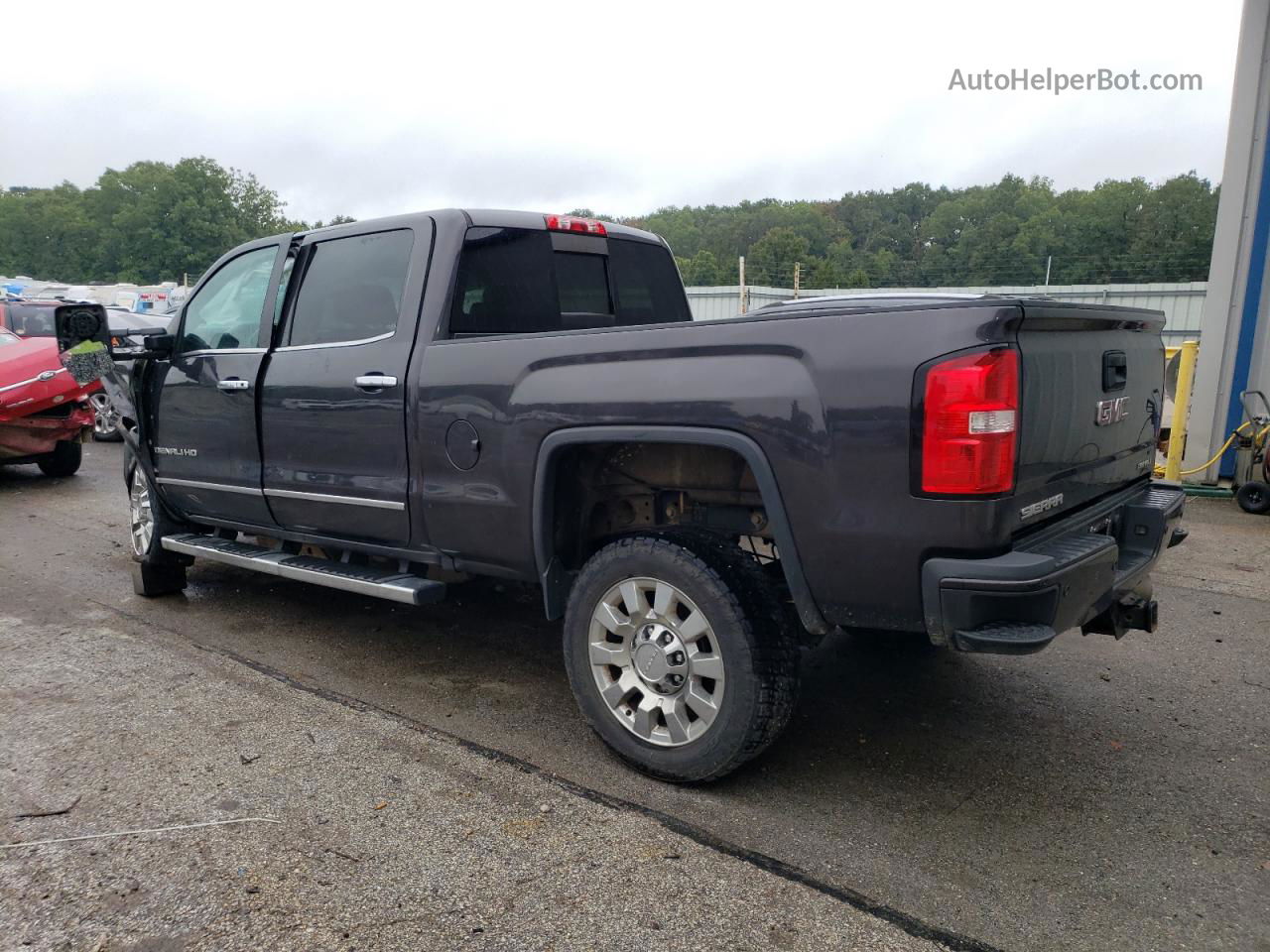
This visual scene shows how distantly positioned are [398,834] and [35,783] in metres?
1.36

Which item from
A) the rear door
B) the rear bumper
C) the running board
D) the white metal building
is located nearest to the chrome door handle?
the rear door

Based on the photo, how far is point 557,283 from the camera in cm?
429

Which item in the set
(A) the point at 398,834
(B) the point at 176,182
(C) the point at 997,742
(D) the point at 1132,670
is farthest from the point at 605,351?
(B) the point at 176,182

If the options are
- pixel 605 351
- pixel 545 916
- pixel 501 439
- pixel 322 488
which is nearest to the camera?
pixel 545 916

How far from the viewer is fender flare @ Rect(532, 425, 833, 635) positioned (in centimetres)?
279

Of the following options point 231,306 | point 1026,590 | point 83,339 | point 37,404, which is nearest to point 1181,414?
point 1026,590

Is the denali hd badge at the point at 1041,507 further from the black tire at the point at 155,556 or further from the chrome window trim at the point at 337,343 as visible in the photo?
the black tire at the point at 155,556

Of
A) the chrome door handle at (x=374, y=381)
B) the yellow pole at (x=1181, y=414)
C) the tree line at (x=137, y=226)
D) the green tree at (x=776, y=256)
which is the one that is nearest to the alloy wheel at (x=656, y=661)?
the chrome door handle at (x=374, y=381)

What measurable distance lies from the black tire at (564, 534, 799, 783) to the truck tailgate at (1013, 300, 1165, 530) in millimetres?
834

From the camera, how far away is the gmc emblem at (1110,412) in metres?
3.07

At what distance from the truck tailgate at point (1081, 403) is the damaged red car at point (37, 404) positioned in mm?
8858

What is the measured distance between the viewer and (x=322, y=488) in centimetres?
416

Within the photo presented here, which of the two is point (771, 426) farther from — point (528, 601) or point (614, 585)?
point (528, 601)

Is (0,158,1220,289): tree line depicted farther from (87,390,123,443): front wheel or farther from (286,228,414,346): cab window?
(286,228,414,346): cab window
